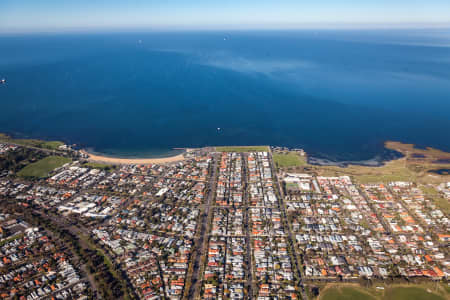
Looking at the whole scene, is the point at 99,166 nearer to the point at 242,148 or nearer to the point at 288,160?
the point at 242,148

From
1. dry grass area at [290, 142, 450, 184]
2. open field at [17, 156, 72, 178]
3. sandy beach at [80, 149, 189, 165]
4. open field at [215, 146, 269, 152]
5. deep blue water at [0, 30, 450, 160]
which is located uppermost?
deep blue water at [0, 30, 450, 160]

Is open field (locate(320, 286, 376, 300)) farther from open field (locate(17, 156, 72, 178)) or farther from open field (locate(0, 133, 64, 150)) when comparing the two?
open field (locate(0, 133, 64, 150))

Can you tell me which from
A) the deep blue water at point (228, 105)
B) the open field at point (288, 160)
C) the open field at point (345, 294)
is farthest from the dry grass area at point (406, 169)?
the open field at point (345, 294)

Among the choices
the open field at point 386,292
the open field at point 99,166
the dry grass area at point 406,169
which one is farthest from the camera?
the open field at point 99,166

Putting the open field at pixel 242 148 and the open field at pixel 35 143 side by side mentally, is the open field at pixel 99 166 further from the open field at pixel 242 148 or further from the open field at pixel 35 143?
the open field at pixel 242 148

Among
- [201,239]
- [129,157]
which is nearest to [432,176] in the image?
[201,239]

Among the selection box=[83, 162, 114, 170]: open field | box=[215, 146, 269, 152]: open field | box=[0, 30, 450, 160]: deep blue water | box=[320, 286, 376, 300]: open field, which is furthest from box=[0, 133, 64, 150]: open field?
box=[320, 286, 376, 300]: open field

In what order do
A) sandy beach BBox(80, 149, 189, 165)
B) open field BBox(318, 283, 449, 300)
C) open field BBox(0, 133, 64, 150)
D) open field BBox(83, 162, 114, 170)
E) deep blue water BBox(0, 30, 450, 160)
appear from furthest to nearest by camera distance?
deep blue water BBox(0, 30, 450, 160) < open field BBox(0, 133, 64, 150) < sandy beach BBox(80, 149, 189, 165) < open field BBox(83, 162, 114, 170) < open field BBox(318, 283, 449, 300)
